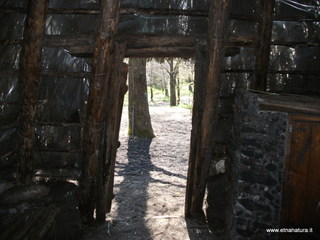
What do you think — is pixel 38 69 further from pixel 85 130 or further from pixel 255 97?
pixel 255 97

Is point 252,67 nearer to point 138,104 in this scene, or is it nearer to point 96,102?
point 96,102

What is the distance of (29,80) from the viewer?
11.4ft

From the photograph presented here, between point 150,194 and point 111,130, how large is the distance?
166cm

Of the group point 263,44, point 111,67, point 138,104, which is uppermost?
point 263,44

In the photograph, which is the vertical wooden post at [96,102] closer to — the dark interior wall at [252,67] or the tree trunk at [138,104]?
the dark interior wall at [252,67]

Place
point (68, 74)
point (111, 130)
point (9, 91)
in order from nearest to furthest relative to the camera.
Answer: point (68, 74) < point (9, 91) < point (111, 130)

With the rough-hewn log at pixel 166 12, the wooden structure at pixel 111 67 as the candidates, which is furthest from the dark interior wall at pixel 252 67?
the rough-hewn log at pixel 166 12

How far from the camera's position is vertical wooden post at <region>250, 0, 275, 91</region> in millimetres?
3709

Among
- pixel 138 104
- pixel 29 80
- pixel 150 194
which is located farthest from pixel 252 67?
pixel 138 104

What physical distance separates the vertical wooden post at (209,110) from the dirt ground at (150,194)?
0.34 m

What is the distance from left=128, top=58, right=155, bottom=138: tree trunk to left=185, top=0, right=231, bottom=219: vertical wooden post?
4.49m

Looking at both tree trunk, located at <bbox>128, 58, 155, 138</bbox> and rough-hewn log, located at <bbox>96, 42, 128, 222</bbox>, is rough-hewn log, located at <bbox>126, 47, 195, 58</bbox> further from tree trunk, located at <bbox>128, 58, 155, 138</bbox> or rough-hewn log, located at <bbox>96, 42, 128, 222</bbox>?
tree trunk, located at <bbox>128, 58, 155, 138</bbox>

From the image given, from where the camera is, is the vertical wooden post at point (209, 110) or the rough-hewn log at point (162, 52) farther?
the rough-hewn log at point (162, 52)

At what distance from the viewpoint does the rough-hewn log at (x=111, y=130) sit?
374 cm
